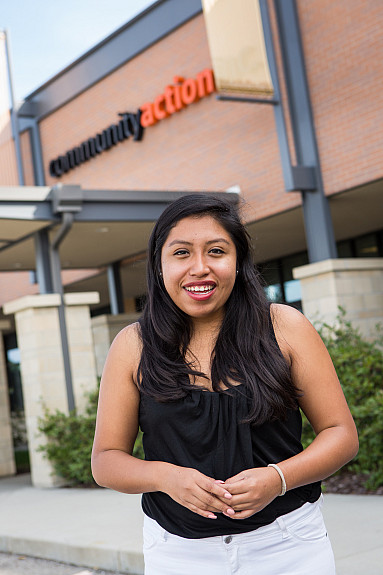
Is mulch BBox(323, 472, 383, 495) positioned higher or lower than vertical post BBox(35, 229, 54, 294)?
lower

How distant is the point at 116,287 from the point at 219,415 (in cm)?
1584

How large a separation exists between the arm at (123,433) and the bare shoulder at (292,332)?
39cm

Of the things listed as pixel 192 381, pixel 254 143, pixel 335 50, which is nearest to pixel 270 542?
pixel 192 381

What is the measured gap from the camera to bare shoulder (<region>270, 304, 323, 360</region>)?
1992 mm

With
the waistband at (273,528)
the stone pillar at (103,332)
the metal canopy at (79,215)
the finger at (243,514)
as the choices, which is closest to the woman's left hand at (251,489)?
the finger at (243,514)

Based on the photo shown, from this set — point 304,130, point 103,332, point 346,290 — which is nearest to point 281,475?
point 346,290

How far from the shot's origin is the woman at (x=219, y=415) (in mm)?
1865

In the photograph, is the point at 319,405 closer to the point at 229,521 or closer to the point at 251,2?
the point at 229,521

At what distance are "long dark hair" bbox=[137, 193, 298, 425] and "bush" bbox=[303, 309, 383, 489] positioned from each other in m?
5.50

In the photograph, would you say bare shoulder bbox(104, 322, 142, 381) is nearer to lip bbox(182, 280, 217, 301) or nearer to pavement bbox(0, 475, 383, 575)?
lip bbox(182, 280, 217, 301)

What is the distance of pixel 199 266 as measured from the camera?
196 centimetres

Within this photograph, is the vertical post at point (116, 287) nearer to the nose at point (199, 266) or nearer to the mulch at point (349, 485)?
the mulch at point (349, 485)

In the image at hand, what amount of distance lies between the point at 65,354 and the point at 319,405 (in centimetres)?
963

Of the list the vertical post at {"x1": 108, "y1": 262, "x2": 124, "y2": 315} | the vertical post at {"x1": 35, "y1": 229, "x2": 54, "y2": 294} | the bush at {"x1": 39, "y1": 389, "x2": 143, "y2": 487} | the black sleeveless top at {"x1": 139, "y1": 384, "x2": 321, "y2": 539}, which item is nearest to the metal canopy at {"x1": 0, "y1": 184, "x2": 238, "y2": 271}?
the vertical post at {"x1": 35, "y1": 229, "x2": 54, "y2": 294}
